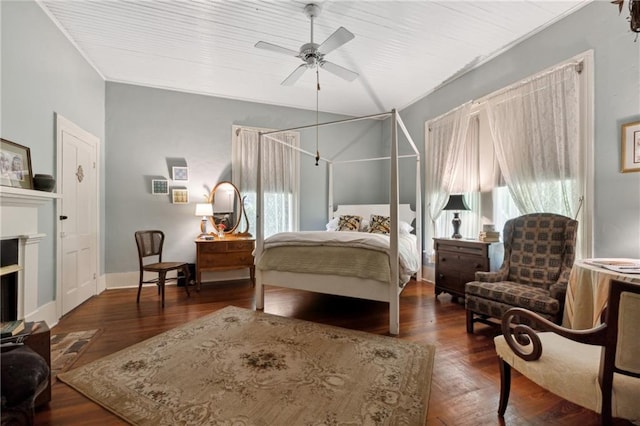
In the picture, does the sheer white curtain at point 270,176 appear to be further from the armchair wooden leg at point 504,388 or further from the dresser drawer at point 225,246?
the armchair wooden leg at point 504,388

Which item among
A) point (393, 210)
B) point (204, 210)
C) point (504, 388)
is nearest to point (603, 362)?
point (504, 388)

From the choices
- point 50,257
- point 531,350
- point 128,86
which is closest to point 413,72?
point 531,350

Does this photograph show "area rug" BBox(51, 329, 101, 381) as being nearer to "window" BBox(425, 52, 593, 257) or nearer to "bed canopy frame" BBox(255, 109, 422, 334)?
"bed canopy frame" BBox(255, 109, 422, 334)

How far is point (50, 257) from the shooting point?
3.07m

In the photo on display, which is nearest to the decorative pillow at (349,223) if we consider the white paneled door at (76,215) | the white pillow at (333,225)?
the white pillow at (333,225)

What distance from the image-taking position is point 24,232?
2.45 metres

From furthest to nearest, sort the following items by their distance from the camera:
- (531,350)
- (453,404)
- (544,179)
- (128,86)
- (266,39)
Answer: (128,86) < (266,39) < (544,179) < (453,404) < (531,350)

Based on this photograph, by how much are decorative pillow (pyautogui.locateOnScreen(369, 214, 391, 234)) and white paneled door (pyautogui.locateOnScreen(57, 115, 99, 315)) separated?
13.3ft

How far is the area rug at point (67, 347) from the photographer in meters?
2.15

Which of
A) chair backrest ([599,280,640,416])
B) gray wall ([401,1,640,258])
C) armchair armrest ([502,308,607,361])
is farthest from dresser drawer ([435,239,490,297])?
chair backrest ([599,280,640,416])

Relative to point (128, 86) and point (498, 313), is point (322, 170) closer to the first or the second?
point (128, 86)

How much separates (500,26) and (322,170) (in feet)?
11.4

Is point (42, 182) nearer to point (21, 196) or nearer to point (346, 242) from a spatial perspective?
point (21, 196)

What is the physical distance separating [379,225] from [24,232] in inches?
163
